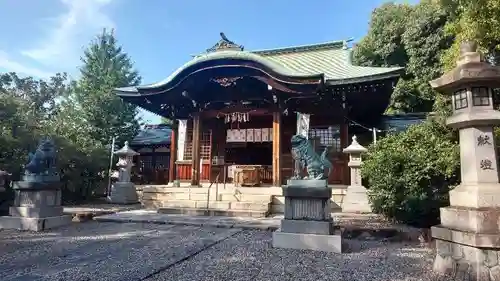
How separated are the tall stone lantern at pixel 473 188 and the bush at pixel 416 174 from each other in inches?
138

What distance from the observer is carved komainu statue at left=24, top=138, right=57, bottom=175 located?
7676mm

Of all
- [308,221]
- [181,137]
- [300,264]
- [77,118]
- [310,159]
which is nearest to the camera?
[300,264]

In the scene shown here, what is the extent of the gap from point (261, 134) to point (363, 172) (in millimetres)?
5430

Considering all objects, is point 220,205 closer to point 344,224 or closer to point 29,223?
point 344,224

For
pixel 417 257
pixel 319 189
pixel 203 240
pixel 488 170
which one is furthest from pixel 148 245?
pixel 488 170

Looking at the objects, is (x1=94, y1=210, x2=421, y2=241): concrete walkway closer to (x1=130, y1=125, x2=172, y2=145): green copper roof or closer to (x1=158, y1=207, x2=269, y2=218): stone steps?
(x1=158, y1=207, x2=269, y2=218): stone steps

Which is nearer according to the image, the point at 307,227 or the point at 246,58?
the point at 307,227

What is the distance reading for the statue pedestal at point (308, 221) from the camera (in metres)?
5.31

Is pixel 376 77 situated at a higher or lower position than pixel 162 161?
higher

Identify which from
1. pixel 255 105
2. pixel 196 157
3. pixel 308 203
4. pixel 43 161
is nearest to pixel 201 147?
pixel 196 157

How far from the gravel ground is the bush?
6.56 feet

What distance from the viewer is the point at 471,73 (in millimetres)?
4086

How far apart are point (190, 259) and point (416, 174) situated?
19.6 feet

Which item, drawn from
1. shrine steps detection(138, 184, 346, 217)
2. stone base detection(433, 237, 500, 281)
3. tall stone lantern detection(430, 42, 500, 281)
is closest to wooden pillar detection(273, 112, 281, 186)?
shrine steps detection(138, 184, 346, 217)
